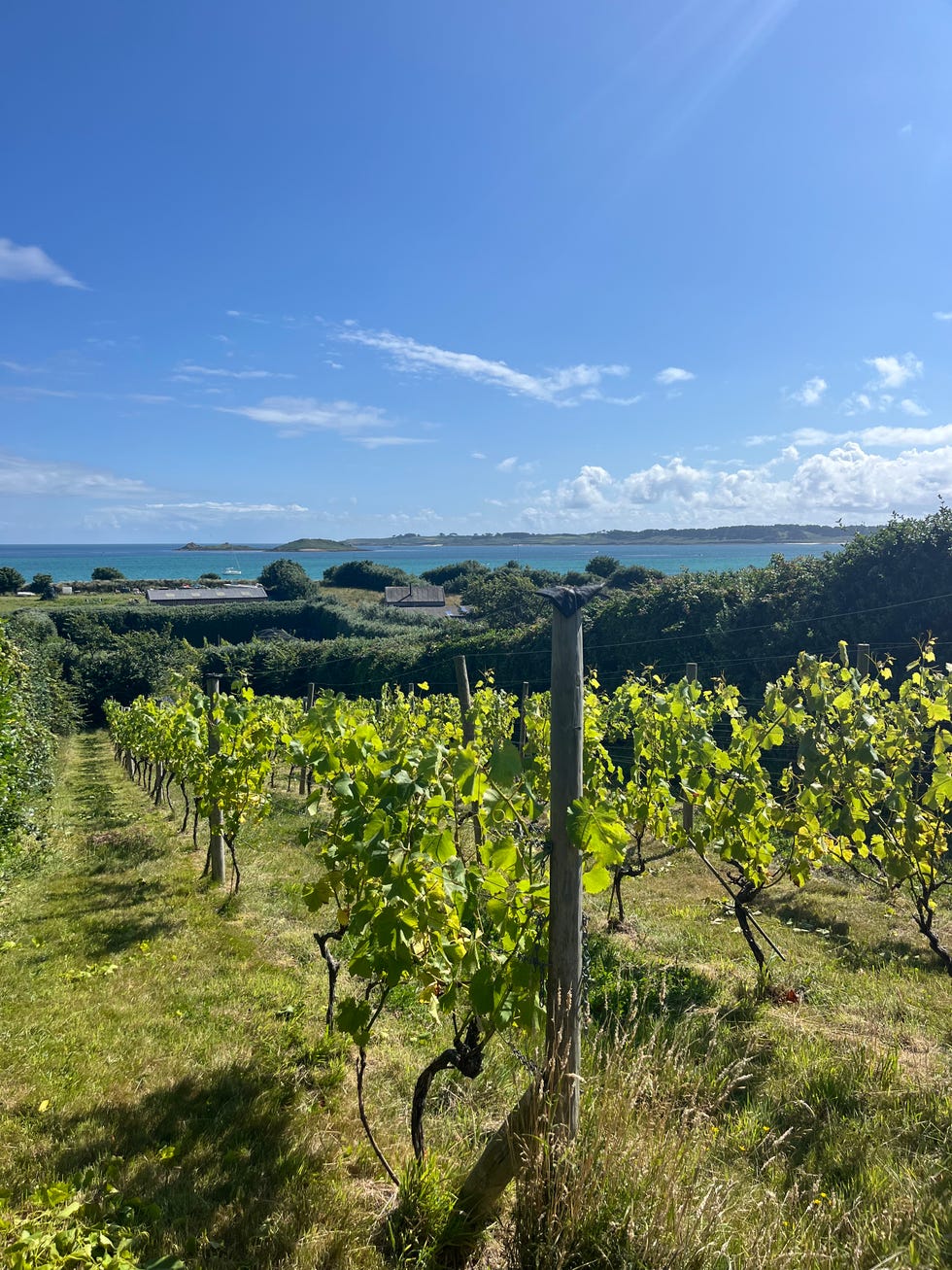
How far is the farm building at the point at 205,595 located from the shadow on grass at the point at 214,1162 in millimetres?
45939

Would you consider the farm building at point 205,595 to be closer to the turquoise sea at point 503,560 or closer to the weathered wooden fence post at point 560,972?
the turquoise sea at point 503,560

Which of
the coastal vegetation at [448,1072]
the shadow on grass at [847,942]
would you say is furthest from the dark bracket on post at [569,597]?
the shadow on grass at [847,942]

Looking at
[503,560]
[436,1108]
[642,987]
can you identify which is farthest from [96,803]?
[503,560]

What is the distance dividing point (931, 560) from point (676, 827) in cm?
1158

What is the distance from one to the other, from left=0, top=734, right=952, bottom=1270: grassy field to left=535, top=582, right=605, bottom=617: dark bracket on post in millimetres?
1557

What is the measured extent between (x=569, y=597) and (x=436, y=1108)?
2.77 meters

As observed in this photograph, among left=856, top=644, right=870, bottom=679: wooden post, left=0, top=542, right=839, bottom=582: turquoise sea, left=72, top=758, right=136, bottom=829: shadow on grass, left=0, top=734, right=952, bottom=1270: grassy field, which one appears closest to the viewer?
left=0, top=734, right=952, bottom=1270: grassy field

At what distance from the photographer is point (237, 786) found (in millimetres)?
6934

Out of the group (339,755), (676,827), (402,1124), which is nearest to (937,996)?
(676,827)

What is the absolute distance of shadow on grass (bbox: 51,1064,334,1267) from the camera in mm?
2480

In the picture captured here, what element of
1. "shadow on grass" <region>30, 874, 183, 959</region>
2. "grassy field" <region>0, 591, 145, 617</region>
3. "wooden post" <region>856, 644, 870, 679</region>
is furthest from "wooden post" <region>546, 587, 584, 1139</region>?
"grassy field" <region>0, 591, 145, 617</region>

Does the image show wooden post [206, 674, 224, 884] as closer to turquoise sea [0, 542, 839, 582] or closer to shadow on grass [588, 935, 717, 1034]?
shadow on grass [588, 935, 717, 1034]

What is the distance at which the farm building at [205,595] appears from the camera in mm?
49869

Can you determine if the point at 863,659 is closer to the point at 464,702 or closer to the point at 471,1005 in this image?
the point at 464,702
